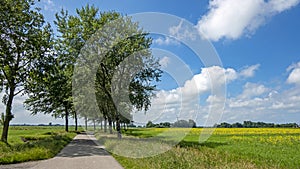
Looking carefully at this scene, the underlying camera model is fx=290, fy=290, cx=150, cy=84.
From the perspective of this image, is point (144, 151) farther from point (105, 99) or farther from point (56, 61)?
point (105, 99)

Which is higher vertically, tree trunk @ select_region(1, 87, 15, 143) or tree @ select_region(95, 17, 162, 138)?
tree @ select_region(95, 17, 162, 138)

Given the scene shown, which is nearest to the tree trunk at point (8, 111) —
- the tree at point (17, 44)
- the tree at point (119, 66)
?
the tree at point (17, 44)

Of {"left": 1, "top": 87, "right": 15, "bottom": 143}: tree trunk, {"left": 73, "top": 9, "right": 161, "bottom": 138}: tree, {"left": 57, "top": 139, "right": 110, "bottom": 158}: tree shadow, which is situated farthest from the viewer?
{"left": 73, "top": 9, "right": 161, "bottom": 138}: tree

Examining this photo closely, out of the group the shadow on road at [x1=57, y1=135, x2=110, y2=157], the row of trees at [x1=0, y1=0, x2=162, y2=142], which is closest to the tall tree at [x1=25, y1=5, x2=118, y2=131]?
the row of trees at [x1=0, y1=0, x2=162, y2=142]

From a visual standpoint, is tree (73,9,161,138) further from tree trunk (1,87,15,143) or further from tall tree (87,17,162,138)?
tree trunk (1,87,15,143)

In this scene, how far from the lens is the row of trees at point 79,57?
22047 mm

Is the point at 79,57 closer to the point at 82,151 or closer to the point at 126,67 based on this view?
the point at 126,67

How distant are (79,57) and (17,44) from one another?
621cm

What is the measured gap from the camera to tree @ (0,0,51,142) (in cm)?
2094

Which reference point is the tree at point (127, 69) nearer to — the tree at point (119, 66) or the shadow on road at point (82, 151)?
the tree at point (119, 66)

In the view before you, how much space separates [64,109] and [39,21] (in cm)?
3201

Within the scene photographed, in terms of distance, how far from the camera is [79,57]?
2716cm

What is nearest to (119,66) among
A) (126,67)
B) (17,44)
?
(126,67)

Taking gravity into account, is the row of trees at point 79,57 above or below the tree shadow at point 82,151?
above
